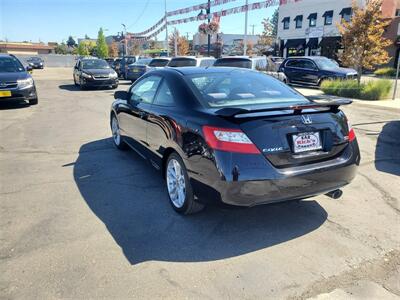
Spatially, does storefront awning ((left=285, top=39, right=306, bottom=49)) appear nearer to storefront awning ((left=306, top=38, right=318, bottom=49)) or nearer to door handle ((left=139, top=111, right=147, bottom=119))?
storefront awning ((left=306, top=38, right=318, bottom=49))

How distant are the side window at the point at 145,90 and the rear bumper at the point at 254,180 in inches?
68.9

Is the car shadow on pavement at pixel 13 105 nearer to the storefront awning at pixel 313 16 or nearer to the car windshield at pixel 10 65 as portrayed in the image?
the car windshield at pixel 10 65

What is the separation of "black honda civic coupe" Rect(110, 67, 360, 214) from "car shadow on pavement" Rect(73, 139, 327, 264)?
264mm

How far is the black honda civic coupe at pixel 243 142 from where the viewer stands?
120 inches

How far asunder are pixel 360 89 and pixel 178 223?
12.6 m

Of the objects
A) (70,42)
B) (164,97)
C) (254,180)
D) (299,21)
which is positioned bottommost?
(254,180)

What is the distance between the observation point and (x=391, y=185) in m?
4.69

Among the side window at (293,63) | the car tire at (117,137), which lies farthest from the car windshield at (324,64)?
the car tire at (117,137)

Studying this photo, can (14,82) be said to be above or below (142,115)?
below

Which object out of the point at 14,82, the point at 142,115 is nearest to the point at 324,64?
the point at 14,82

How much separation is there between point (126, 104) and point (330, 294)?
413 cm

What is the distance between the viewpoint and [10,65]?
1182cm

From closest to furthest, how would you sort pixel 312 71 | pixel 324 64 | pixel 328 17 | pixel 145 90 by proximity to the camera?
pixel 145 90, pixel 312 71, pixel 324 64, pixel 328 17

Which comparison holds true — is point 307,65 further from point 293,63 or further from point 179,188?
point 179,188
